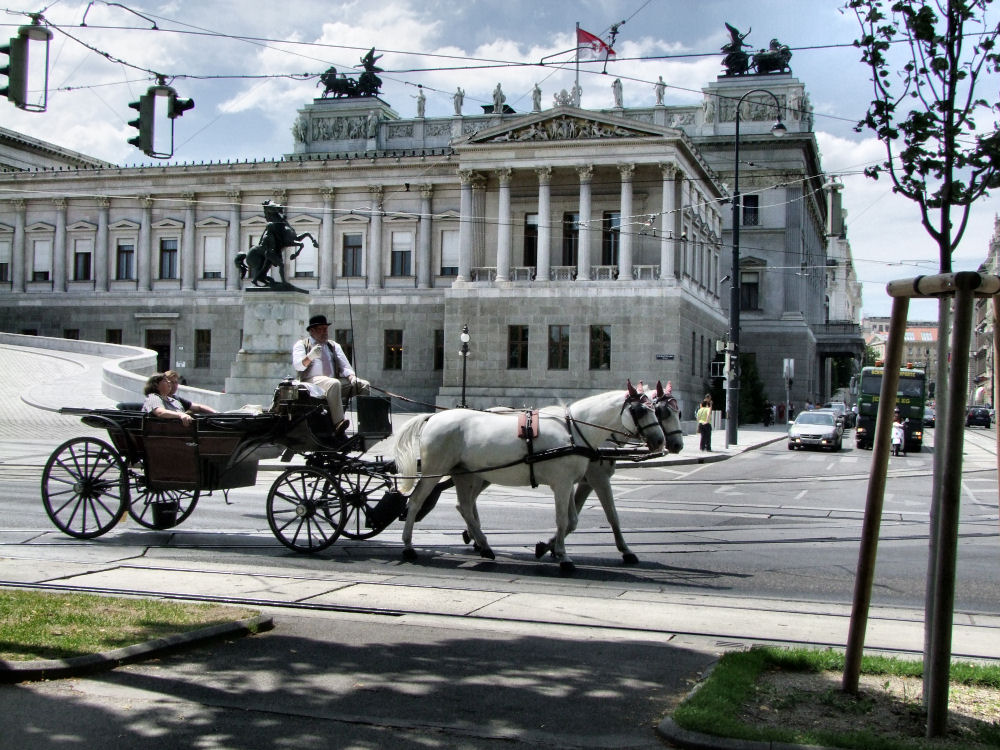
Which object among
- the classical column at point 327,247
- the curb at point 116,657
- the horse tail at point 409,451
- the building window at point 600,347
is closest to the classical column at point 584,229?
the building window at point 600,347

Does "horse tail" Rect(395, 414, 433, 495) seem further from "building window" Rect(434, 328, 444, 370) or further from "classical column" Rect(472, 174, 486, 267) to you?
"building window" Rect(434, 328, 444, 370)

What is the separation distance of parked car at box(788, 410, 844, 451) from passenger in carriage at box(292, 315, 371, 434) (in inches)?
1240

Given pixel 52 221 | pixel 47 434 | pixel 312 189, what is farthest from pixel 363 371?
Result: pixel 47 434

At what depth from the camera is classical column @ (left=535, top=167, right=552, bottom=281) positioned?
56312 mm

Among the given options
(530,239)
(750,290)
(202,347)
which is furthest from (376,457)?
(750,290)

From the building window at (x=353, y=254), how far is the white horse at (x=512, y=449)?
53.6 meters

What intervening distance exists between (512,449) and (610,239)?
4728cm

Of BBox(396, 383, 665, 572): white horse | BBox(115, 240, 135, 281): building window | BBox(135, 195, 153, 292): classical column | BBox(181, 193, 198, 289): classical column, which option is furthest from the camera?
BBox(115, 240, 135, 281): building window

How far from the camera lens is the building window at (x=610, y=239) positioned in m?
57.7

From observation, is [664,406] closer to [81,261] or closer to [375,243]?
[375,243]

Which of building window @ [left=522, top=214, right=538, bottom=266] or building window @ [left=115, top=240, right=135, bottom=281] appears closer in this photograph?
building window @ [left=522, top=214, right=538, bottom=266]

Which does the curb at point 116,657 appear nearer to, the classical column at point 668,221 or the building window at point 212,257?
the classical column at point 668,221

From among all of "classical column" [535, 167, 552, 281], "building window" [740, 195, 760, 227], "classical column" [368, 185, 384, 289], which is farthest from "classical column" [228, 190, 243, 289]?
"building window" [740, 195, 760, 227]

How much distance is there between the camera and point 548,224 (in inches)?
2227
